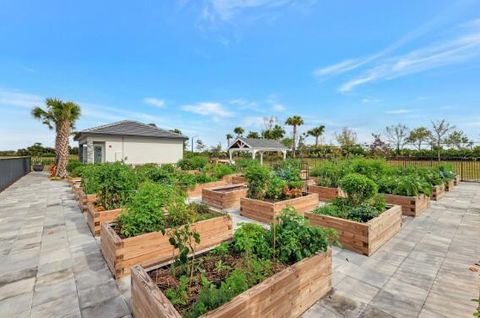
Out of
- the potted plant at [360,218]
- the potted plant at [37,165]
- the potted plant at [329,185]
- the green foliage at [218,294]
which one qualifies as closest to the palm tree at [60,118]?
the potted plant at [37,165]

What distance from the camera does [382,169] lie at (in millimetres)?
7762

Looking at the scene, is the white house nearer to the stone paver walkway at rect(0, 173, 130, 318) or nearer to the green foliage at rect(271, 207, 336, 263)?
the stone paver walkway at rect(0, 173, 130, 318)

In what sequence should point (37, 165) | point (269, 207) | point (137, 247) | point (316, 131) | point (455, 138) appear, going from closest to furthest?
point (137, 247) < point (269, 207) < point (37, 165) < point (455, 138) < point (316, 131)


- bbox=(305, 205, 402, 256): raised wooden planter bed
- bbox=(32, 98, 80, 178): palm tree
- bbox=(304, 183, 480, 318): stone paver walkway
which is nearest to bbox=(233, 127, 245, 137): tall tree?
bbox=(32, 98, 80, 178): palm tree

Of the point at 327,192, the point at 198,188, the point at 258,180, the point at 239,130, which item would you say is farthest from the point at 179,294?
the point at 239,130

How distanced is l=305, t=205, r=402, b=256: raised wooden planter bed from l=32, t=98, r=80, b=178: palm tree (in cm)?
1635

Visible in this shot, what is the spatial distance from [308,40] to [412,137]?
1242 inches

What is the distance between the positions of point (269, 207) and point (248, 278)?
3.10 metres

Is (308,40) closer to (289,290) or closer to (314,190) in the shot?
(314,190)

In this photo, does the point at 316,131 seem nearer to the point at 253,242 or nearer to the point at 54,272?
the point at 253,242

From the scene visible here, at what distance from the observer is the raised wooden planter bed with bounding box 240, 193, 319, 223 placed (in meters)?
5.07

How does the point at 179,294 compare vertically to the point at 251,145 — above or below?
below

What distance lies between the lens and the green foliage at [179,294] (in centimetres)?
180

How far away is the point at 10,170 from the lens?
1261 cm
